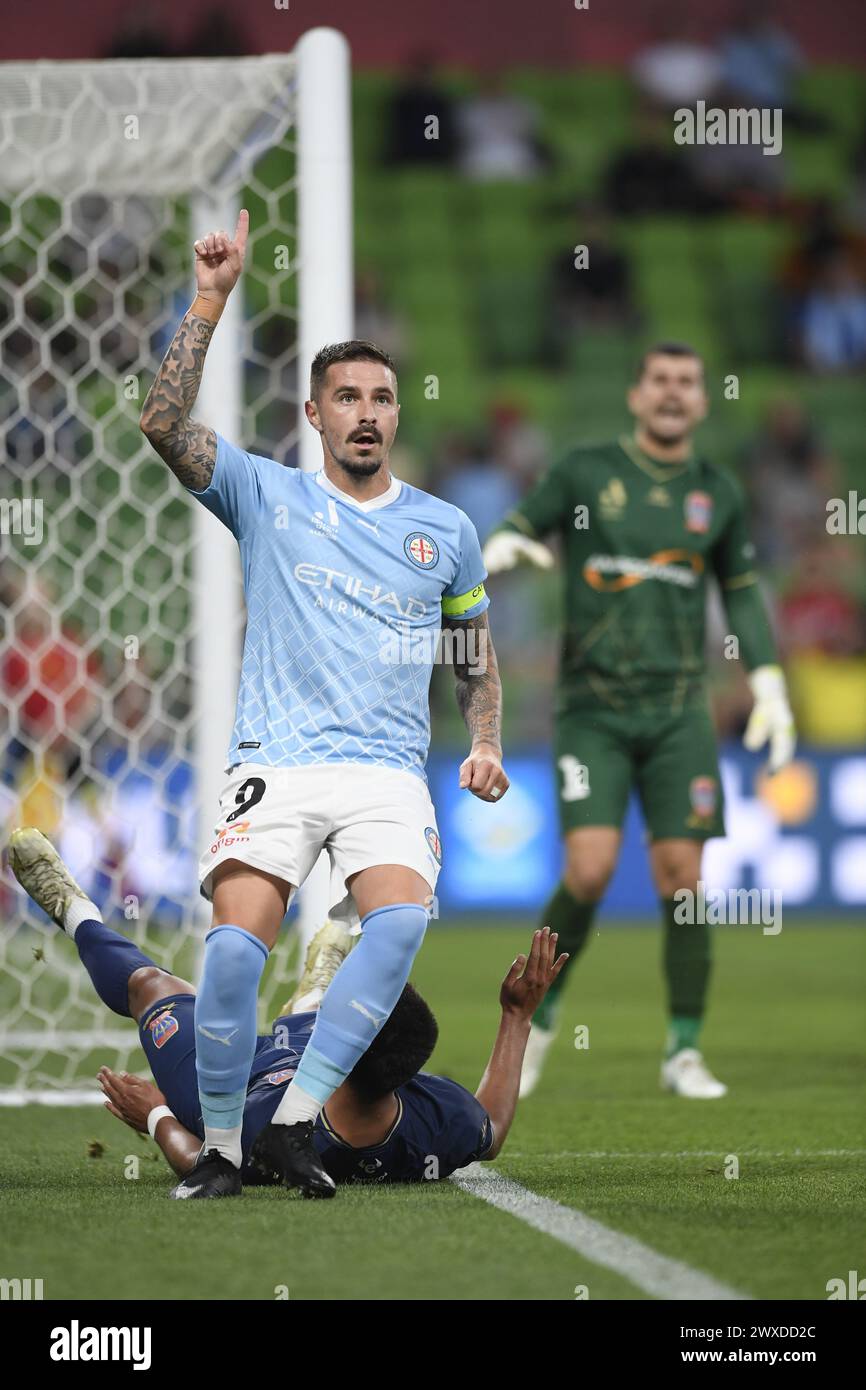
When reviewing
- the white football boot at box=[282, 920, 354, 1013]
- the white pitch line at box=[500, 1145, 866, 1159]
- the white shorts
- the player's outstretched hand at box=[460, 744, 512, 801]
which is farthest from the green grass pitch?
the player's outstretched hand at box=[460, 744, 512, 801]

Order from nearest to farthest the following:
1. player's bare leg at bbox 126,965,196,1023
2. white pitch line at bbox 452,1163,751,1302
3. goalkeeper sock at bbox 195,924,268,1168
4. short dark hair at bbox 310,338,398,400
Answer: white pitch line at bbox 452,1163,751,1302
goalkeeper sock at bbox 195,924,268,1168
short dark hair at bbox 310,338,398,400
player's bare leg at bbox 126,965,196,1023

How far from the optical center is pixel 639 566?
665 cm

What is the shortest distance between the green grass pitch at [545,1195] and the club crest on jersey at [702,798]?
33.1 inches

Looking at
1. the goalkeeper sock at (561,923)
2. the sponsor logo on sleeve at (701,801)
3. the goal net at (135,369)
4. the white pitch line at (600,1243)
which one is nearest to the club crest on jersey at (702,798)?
the sponsor logo on sleeve at (701,801)

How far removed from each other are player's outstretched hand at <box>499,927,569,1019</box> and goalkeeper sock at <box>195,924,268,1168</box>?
23.3 inches

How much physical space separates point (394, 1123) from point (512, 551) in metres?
2.59

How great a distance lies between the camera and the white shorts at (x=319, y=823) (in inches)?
161

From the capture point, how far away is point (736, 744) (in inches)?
521

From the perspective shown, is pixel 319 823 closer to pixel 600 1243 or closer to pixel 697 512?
pixel 600 1243

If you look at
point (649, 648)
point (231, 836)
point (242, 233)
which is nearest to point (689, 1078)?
point (649, 648)

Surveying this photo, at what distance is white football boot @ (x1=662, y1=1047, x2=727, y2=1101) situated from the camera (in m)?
6.14

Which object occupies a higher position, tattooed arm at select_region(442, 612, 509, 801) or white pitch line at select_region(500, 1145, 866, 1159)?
tattooed arm at select_region(442, 612, 509, 801)

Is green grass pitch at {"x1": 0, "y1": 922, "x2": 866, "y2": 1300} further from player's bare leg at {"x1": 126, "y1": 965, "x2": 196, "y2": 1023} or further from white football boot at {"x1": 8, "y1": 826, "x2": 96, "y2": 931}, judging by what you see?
white football boot at {"x1": 8, "y1": 826, "x2": 96, "y2": 931}

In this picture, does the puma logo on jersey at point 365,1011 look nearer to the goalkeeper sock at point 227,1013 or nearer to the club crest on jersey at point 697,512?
the goalkeeper sock at point 227,1013
